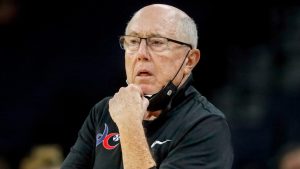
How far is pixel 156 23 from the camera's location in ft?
9.27

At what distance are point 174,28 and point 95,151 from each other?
638 millimetres

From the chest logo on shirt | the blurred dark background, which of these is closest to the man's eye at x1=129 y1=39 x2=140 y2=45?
the chest logo on shirt

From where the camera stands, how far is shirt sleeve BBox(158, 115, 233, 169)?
8.62 feet

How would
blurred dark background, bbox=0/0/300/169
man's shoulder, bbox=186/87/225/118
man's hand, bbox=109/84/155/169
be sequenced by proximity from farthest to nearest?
1. blurred dark background, bbox=0/0/300/169
2. man's shoulder, bbox=186/87/225/118
3. man's hand, bbox=109/84/155/169

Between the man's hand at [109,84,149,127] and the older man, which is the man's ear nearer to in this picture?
the older man

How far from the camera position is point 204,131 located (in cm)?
267

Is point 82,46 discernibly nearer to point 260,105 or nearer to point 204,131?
point 260,105

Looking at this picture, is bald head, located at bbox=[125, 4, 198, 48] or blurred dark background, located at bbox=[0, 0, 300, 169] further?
blurred dark background, located at bbox=[0, 0, 300, 169]

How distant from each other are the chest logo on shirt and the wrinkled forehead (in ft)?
1.47

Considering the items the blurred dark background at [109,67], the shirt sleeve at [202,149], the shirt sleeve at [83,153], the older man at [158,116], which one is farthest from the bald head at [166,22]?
the blurred dark background at [109,67]

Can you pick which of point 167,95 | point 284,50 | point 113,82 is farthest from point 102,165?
point 284,50

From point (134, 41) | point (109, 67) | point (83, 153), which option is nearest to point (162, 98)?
point (134, 41)

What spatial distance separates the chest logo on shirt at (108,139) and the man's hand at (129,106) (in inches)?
5.4

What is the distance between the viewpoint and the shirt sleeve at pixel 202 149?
2627mm
